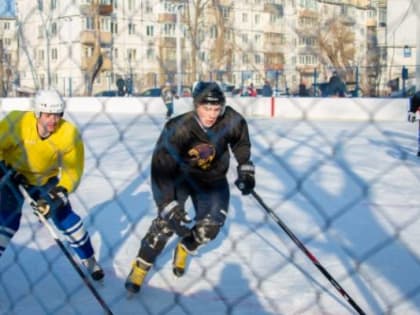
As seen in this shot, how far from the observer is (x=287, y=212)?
4723mm

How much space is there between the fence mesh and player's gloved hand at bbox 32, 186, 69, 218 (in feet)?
1.37

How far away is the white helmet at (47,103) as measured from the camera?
9.45ft

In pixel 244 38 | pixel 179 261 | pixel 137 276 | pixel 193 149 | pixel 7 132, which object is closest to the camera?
pixel 244 38

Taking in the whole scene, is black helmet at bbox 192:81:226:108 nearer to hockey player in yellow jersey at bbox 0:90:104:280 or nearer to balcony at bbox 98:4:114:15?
balcony at bbox 98:4:114:15

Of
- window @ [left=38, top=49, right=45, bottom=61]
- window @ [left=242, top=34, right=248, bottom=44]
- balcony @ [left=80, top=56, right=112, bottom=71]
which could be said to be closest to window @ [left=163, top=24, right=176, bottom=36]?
window @ [left=242, top=34, right=248, bottom=44]

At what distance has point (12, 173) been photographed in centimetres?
303

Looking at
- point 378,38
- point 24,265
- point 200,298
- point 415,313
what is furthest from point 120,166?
point 378,38

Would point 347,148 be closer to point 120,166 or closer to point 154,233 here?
point 120,166

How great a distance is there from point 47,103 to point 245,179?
3.09 ft

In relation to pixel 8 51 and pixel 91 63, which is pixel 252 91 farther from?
pixel 8 51

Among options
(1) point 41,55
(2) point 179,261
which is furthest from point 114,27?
(2) point 179,261

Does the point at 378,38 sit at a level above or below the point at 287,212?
above

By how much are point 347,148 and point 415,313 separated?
614 cm

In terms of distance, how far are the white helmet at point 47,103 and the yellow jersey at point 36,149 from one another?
137mm
